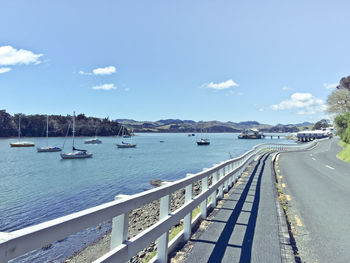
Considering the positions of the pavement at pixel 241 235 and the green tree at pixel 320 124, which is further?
the green tree at pixel 320 124

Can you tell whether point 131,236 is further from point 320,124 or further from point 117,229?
point 320,124

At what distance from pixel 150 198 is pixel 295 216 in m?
5.41

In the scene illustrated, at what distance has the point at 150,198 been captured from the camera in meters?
3.69

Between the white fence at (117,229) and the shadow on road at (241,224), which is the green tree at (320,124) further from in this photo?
the white fence at (117,229)

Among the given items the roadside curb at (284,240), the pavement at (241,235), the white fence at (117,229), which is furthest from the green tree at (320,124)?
the white fence at (117,229)

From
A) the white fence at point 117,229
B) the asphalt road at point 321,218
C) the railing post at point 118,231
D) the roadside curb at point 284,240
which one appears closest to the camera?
the white fence at point 117,229

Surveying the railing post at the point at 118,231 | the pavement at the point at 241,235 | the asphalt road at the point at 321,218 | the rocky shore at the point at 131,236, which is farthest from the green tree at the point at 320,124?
the railing post at the point at 118,231

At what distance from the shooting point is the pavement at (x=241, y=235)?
461 cm

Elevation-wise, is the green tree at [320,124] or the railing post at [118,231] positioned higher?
the green tree at [320,124]

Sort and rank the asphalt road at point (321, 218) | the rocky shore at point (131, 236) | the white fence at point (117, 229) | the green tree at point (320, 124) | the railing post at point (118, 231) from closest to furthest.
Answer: the white fence at point (117, 229) → the railing post at point (118, 231) → the asphalt road at point (321, 218) → the rocky shore at point (131, 236) → the green tree at point (320, 124)

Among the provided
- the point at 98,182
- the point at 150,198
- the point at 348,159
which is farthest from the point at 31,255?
the point at 348,159

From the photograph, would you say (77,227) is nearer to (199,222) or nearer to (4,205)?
(199,222)

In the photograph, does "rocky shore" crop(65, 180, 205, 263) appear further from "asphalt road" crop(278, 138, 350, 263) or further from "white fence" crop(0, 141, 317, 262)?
"asphalt road" crop(278, 138, 350, 263)

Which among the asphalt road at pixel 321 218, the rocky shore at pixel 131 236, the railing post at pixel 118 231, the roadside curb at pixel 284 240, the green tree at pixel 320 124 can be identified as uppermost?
the green tree at pixel 320 124
